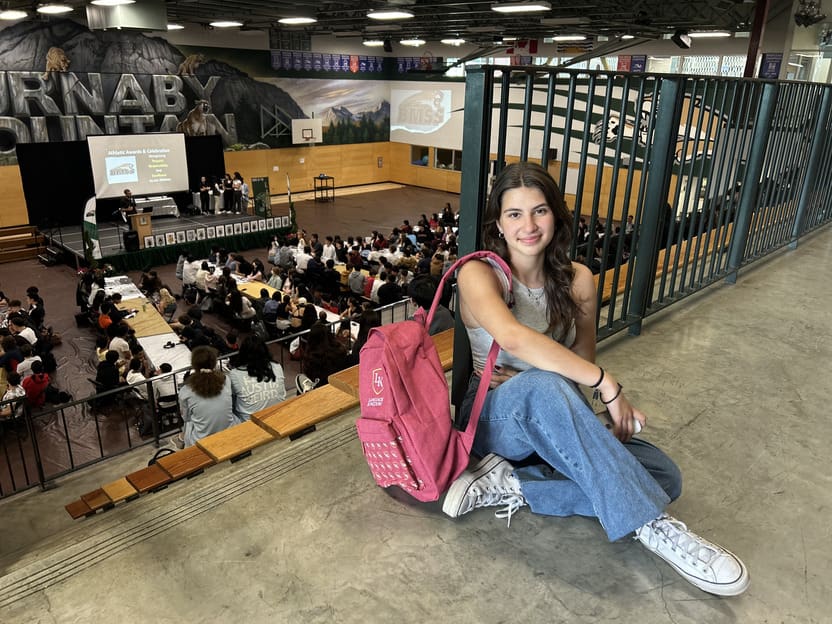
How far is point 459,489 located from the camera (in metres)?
1.90

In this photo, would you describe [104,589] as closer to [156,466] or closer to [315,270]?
[156,466]

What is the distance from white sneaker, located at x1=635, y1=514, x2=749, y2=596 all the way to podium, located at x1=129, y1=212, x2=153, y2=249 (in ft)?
43.2

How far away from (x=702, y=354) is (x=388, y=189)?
19.7 metres

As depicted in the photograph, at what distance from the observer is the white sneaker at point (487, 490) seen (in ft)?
6.25

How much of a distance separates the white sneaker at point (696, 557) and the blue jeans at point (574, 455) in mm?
101

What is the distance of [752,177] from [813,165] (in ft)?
5.14

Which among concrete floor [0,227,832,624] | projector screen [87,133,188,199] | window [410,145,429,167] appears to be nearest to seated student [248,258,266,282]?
projector screen [87,133,188,199]

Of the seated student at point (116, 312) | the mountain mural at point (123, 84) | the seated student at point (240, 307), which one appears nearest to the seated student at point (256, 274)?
the seated student at point (240, 307)

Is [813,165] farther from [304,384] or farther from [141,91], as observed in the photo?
[141,91]

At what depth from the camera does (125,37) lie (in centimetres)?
1576

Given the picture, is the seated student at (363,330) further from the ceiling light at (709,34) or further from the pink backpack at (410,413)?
the ceiling light at (709,34)

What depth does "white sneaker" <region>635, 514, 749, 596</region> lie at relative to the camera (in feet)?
5.41

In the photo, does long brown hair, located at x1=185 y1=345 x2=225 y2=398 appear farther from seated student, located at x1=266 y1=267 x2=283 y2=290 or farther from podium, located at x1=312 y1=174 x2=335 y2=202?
podium, located at x1=312 y1=174 x2=335 y2=202

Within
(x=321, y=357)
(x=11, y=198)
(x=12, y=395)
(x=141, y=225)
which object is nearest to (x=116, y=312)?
(x=12, y=395)
